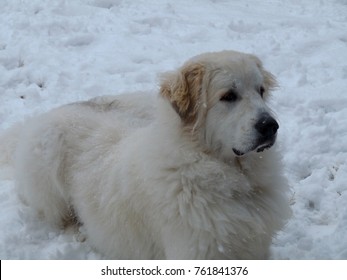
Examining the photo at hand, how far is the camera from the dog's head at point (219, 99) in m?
4.06

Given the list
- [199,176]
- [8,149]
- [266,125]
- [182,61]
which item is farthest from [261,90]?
[182,61]

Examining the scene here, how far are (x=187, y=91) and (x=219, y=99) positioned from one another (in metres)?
0.26

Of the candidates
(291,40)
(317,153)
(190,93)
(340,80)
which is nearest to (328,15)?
(291,40)

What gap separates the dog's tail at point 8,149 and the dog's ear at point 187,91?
2654 millimetres

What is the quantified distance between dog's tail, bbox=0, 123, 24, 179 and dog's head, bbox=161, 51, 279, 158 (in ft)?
8.57

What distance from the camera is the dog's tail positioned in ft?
19.9

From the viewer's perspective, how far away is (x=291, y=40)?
342 inches

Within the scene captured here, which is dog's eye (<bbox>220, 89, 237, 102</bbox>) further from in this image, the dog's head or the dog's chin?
the dog's chin

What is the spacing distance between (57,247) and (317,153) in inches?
118

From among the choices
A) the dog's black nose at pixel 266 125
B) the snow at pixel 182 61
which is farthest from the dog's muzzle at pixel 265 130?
the snow at pixel 182 61

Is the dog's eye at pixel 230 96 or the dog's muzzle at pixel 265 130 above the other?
the dog's eye at pixel 230 96

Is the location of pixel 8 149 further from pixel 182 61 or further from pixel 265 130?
pixel 265 130

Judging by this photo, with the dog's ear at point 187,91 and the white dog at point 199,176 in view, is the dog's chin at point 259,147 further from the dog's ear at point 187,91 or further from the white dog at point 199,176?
the dog's ear at point 187,91

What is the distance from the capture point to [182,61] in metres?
8.29
